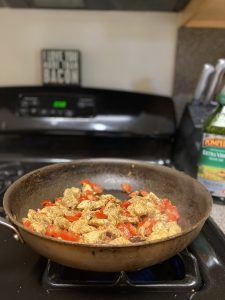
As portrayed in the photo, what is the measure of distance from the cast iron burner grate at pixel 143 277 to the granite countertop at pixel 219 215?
13 cm

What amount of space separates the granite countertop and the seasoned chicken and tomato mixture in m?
0.09

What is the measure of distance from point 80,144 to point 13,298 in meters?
0.60

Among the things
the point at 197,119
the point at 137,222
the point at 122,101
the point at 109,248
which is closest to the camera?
the point at 109,248

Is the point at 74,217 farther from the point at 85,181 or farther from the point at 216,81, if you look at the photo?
the point at 216,81

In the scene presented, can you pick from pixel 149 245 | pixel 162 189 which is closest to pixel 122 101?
pixel 162 189

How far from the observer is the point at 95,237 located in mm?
577

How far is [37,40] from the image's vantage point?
1.11 meters

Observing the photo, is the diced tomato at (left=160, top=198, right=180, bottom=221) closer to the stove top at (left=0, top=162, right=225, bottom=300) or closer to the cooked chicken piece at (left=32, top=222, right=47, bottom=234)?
the stove top at (left=0, top=162, right=225, bottom=300)

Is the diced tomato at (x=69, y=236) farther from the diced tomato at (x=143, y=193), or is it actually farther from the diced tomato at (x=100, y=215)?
the diced tomato at (x=143, y=193)

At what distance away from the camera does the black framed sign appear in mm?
1076

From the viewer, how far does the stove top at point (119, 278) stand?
0.55 meters

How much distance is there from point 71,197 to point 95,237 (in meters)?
0.17

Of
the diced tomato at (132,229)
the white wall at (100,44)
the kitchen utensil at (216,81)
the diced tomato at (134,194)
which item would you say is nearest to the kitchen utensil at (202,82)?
the kitchen utensil at (216,81)

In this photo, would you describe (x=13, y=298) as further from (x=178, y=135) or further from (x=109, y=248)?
(x=178, y=135)
